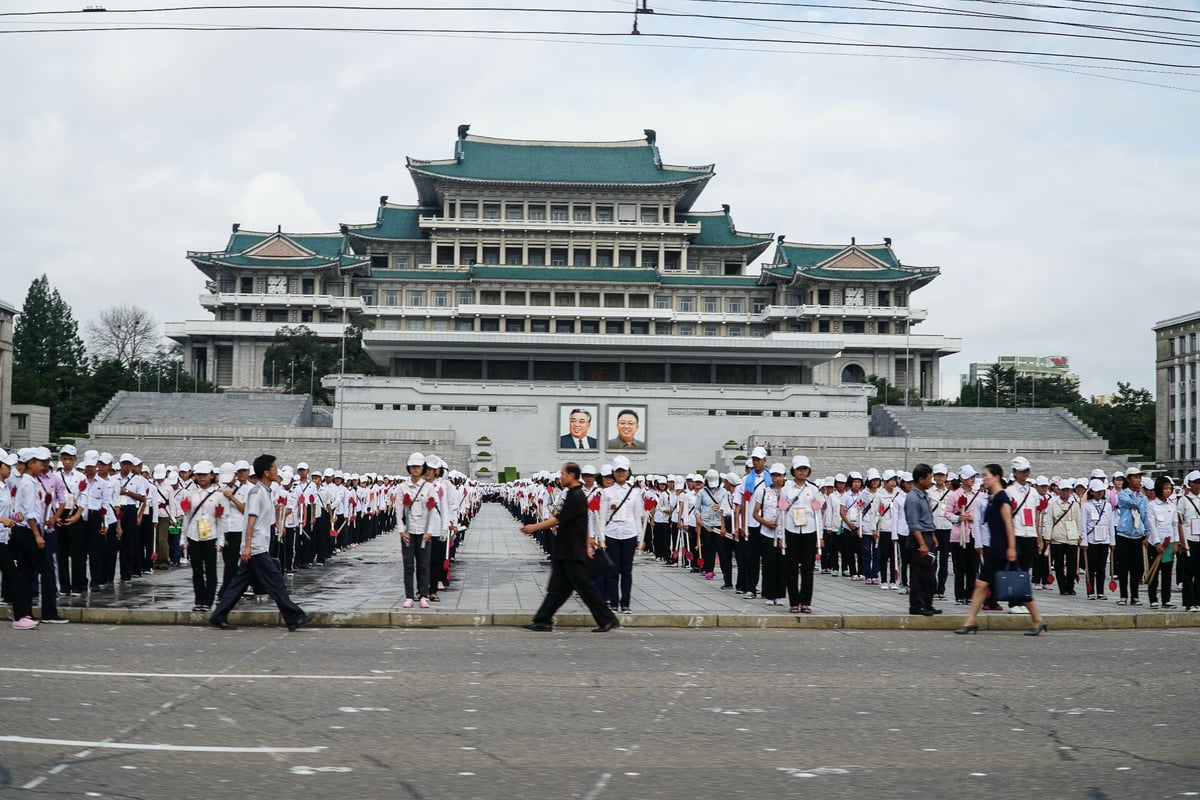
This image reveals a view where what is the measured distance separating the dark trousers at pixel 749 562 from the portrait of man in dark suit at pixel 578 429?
1858 inches

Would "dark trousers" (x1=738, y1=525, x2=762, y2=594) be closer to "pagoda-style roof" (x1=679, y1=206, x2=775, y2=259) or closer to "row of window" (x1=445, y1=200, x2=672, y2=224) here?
"row of window" (x1=445, y1=200, x2=672, y2=224)

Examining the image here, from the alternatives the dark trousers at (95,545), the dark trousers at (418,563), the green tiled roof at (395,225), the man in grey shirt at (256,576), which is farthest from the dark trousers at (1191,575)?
the green tiled roof at (395,225)

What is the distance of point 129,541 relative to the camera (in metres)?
17.4

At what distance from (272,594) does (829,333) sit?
81.4 meters

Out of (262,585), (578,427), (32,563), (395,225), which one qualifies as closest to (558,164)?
(395,225)

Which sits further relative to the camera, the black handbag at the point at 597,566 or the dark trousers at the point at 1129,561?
the dark trousers at the point at 1129,561

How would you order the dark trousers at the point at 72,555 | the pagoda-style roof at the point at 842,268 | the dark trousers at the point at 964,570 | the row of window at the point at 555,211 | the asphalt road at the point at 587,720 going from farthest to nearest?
the pagoda-style roof at the point at 842,268
the row of window at the point at 555,211
the dark trousers at the point at 964,570
the dark trousers at the point at 72,555
the asphalt road at the point at 587,720

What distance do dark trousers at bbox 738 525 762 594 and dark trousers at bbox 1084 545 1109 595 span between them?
479cm

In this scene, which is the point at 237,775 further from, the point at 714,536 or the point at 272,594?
the point at 714,536

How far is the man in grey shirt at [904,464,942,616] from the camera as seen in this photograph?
1293cm

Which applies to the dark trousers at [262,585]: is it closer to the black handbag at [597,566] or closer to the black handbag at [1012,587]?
the black handbag at [597,566]

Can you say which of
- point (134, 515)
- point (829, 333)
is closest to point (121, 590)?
point (134, 515)

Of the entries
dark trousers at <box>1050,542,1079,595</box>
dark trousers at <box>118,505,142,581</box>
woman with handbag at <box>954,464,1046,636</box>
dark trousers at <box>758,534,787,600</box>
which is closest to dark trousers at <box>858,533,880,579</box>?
dark trousers at <box>1050,542,1079,595</box>

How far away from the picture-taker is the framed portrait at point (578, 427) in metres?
63.5
